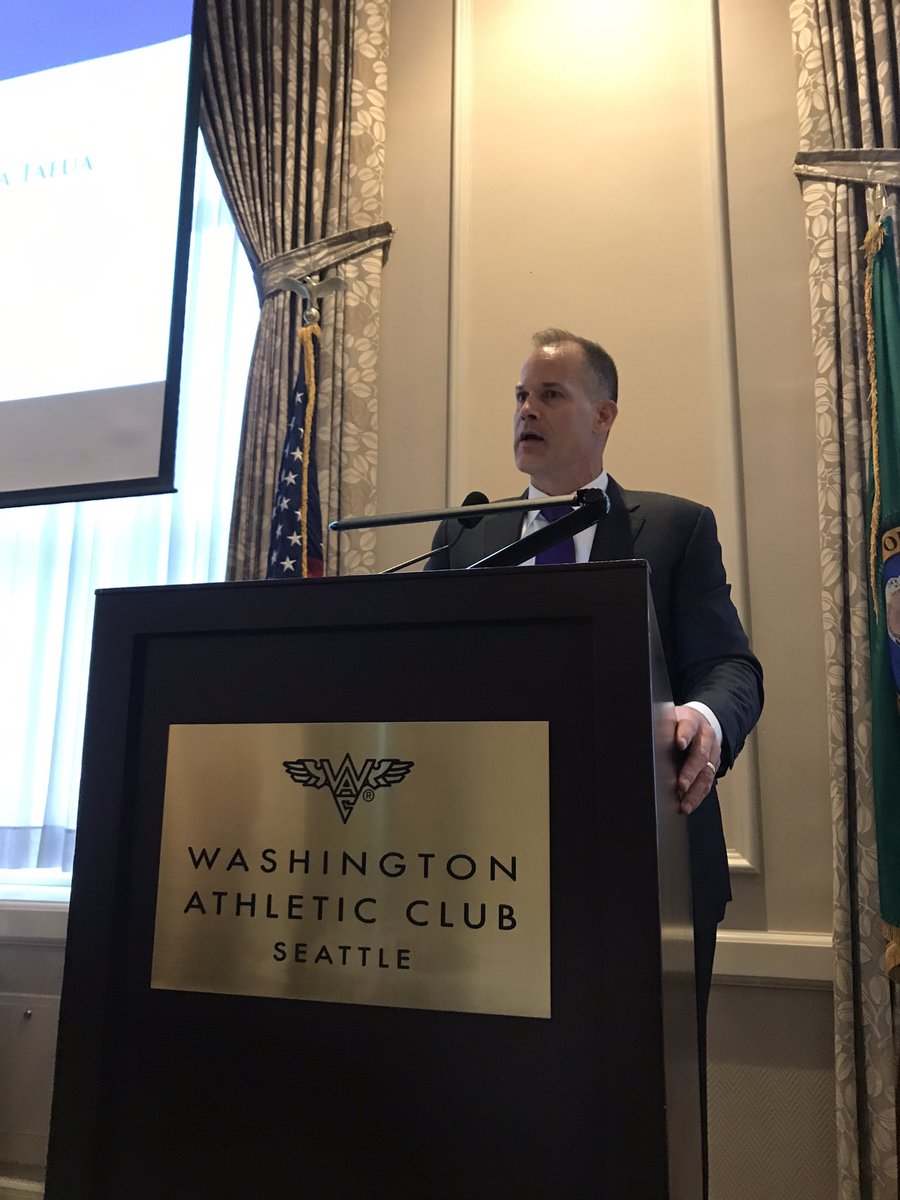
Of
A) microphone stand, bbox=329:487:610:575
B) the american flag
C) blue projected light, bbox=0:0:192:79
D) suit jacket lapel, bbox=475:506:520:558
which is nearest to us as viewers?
microphone stand, bbox=329:487:610:575

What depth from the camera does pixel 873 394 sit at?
2.08 m

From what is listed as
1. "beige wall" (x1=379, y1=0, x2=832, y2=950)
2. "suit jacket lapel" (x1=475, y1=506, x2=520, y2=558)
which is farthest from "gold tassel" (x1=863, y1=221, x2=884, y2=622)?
"suit jacket lapel" (x1=475, y1=506, x2=520, y2=558)

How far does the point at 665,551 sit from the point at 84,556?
1888 mm

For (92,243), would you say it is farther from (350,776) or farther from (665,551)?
(350,776)

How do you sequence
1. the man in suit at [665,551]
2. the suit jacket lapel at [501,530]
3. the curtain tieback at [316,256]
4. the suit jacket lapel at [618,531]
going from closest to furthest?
the man in suit at [665,551], the suit jacket lapel at [618,531], the suit jacket lapel at [501,530], the curtain tieback at [316,256]

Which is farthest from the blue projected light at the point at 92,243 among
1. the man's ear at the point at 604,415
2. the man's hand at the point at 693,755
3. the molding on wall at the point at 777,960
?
Result: the man's hand at the point at 693,755

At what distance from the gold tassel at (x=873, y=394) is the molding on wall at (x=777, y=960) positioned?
0.67 metres

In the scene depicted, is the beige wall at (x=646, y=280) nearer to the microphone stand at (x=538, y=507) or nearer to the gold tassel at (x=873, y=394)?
the gold tassel at (x=873, y=394)

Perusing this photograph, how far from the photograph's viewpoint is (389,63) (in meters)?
2.74

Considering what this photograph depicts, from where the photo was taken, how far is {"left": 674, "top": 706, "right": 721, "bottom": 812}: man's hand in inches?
34.4

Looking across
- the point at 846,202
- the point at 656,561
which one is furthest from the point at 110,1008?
the point at 846,202

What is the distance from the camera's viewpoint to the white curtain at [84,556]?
263cm

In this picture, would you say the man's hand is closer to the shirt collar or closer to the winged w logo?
the winged w logo

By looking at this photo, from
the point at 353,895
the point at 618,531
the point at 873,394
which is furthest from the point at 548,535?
the point at 873,394
